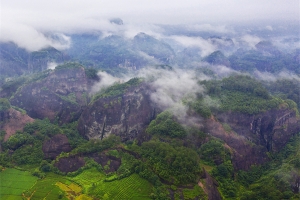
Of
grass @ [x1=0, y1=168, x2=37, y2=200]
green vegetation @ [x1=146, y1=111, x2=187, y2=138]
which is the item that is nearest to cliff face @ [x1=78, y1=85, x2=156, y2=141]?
green vegetation @ [x1=146, y1=111, x2=187, y2=138]

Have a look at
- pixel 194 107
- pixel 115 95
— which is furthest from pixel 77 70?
pixel 194 107

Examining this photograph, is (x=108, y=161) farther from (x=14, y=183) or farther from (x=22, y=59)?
(x=22, y=59)

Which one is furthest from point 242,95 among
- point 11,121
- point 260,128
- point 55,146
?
point 11,121

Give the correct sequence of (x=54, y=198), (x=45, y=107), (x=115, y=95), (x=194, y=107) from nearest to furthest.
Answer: (x=54, y=198)
(x=194, y=107)
(x=115, y=95)
(x=45, y=107)

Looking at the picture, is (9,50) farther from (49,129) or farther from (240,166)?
(240,166)

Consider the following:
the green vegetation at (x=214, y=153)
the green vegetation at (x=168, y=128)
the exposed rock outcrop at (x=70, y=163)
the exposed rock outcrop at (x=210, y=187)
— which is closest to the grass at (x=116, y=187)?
the exposed rock outcrop at (x=70, y=163)

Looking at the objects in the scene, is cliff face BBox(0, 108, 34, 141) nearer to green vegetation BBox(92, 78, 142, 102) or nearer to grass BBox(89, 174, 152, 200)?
green vegetation BBox(92, 78, 142, 102)
